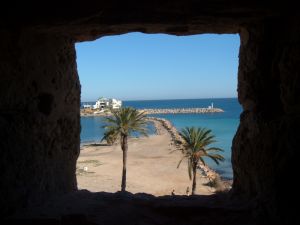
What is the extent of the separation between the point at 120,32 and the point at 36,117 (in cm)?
175

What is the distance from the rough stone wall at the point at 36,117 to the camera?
5.14 meters

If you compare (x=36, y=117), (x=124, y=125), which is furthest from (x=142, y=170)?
(x=36, y=117)

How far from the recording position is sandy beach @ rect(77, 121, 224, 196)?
1223 inches

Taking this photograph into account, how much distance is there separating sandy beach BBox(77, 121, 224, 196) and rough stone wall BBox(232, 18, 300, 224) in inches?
911

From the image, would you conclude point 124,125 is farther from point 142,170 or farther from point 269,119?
point 269,119

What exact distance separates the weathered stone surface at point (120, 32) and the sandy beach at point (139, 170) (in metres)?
23.0

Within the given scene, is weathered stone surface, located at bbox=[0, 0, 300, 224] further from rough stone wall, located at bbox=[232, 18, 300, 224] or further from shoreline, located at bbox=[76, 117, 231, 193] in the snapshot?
shoreline, located at bbox=[76, 117, 231, 193]

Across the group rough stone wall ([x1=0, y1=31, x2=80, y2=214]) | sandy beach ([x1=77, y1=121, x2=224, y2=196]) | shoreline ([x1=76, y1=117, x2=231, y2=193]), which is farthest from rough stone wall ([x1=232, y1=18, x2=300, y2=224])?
sandy beach ([x1=77, y1=121, x2=224, y2=196])

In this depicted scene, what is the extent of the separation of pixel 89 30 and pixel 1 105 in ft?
5.33

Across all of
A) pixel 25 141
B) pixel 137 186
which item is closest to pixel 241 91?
pixel 25 141

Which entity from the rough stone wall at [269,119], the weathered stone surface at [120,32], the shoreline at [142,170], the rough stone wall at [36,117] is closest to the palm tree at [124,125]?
the shoreline at [142,170]

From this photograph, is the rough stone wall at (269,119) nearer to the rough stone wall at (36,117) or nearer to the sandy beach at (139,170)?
the rough stone wall at (36,117)

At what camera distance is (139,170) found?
39.8 m

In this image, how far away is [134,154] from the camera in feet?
166
